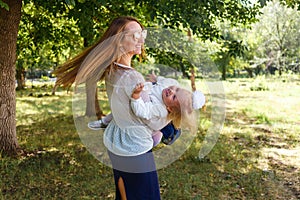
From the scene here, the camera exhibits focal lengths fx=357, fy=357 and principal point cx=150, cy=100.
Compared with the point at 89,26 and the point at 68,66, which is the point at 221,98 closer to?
the point at 68,66

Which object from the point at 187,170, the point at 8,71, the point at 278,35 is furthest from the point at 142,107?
the point at 278,35

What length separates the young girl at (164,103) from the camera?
1742 millimetres

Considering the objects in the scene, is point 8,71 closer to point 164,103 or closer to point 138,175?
point 138,175

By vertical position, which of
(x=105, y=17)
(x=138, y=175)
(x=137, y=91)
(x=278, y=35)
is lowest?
(x=138, y=175)

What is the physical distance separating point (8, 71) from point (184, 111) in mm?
4313

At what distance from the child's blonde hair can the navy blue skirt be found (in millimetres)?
248

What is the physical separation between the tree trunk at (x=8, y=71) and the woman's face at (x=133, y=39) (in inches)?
154

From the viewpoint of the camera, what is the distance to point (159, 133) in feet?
6.53

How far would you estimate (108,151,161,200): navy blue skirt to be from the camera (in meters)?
1.98

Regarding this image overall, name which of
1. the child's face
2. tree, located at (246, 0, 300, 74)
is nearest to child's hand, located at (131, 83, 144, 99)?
the child's face

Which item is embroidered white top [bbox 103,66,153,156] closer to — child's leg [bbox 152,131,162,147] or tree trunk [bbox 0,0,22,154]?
child's leg [bbox 152,131,162,147]

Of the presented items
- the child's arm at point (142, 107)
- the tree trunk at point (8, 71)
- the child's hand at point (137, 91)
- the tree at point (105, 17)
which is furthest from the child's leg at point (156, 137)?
the tree trunk at point (8, 71)

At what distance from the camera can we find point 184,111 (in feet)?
6.08

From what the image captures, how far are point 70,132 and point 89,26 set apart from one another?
2.74 metres
